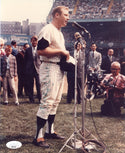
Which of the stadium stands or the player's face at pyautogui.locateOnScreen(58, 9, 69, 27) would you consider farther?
the stadium stands

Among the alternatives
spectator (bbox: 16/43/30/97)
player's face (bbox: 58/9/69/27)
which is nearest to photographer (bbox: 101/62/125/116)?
player's face (bbox: 58/9/69/27)

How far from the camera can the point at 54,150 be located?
9.29ft

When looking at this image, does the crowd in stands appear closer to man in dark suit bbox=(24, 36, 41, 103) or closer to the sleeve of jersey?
man in dark suit bbox=(24, 36, 41, 103)

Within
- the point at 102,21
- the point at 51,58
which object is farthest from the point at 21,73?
the point at 102,21

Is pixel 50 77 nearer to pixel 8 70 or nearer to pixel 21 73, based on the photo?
pixel 8 70

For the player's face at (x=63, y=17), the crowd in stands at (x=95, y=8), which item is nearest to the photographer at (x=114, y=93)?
the player's face at (x=63, y=17)

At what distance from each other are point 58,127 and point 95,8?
2038 cm

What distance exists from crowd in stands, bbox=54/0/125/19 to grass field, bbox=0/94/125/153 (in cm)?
1738

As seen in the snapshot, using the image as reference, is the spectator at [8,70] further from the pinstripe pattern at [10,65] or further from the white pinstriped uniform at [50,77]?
the white pinstriped uniform at [50,77]

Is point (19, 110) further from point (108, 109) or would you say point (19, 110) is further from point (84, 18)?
point (84, 18)

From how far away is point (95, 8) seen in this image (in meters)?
22.3

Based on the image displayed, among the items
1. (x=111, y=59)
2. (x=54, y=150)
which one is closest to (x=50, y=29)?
(x=54, y=150)

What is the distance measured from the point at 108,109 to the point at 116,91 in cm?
43

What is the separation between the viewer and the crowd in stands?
2126 centimetres
